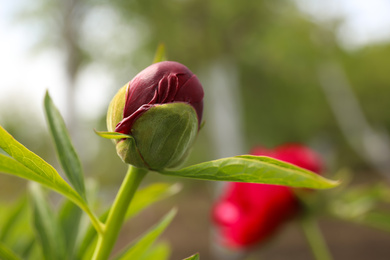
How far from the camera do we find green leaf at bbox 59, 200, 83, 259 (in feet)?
0.70

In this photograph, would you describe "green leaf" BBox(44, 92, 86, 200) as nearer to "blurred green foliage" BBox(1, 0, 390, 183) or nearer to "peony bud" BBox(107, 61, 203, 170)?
"peony bud" BBox(107, 61, 203, 170)

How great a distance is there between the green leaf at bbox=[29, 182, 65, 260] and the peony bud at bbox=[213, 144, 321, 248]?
0.23 metres

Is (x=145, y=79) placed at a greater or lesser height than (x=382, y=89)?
greater

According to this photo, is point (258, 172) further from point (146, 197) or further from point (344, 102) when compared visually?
point (344, 102)

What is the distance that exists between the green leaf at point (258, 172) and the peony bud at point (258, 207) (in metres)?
0.26

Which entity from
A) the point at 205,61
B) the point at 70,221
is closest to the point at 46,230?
the point at 70,221

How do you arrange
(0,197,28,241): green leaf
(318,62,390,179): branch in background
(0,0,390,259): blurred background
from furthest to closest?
(318,62,390,179): branch in background
(0,0,390,259): blurred background
(0,197,28,241): green leaf

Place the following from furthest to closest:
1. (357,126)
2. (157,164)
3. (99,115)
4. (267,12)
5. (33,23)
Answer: (357,126)
(99,115)
(267,12)
(33,23)
(157,164)

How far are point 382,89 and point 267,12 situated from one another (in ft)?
14.5

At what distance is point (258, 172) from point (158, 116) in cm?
4

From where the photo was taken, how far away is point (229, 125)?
380 centimetres

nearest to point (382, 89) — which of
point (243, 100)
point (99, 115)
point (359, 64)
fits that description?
point (359, 64)

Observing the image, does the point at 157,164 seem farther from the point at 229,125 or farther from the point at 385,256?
the point at 229,125

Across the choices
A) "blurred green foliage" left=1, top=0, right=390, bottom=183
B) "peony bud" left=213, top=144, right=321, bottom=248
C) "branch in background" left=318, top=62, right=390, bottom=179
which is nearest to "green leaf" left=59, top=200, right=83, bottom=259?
"peony bud" left=213, top=144, right=321, bottom=248
